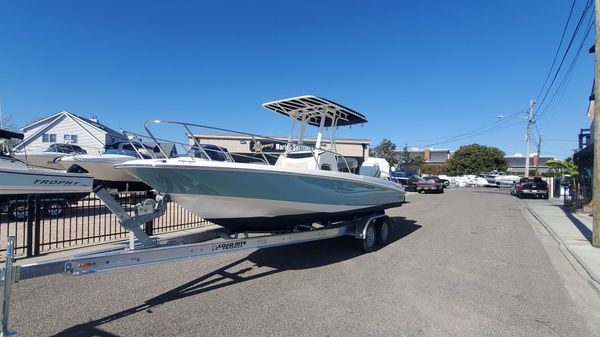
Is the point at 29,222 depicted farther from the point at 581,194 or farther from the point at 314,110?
the point at 581,194

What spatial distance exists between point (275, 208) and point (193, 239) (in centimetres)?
132

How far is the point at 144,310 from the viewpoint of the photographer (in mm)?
4348

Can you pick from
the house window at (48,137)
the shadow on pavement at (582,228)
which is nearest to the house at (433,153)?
the house window at (48,137)

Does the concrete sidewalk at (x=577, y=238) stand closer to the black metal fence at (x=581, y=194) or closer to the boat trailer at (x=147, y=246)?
the black metal fence at (x=581, y=194)

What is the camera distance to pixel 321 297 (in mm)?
4852

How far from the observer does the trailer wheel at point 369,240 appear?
24.1 ft

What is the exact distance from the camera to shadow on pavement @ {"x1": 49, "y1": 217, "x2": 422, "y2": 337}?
404 cm

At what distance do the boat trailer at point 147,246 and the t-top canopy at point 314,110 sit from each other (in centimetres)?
224

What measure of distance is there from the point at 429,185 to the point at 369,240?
2401 centimetres

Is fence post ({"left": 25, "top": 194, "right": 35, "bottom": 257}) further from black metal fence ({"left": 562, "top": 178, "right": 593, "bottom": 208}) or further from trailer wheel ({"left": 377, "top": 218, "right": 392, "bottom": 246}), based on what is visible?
black metal fence ({"left": 562, "top": 178, "right": 593, "bottom": 208})

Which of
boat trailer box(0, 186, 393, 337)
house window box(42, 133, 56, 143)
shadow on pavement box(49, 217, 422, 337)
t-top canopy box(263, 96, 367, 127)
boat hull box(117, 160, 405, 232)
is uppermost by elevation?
house window box(42, 133, 56, 143)

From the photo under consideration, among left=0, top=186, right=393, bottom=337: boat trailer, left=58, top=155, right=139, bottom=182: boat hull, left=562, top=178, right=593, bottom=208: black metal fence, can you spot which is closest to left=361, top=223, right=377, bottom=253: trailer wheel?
left=0, top=186, right=393, bottom=337: boat trailer

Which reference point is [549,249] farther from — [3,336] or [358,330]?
[3,336]

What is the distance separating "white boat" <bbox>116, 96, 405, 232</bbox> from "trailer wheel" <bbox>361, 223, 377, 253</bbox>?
0.38 meters
